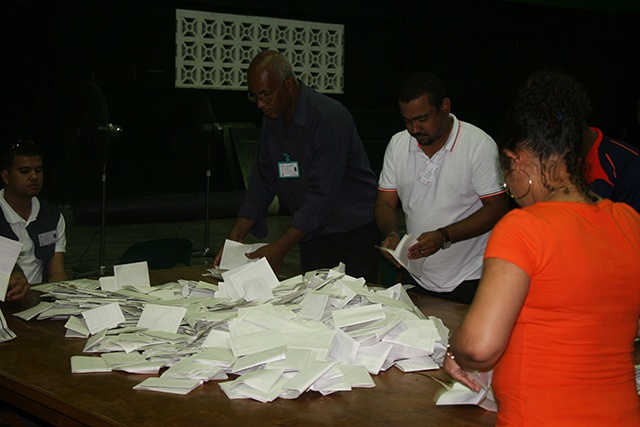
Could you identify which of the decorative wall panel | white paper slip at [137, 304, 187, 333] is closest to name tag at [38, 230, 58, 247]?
white paper slip at [137, 304, 187, 333]

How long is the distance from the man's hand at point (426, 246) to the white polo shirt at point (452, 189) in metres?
0.26

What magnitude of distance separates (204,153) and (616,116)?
8694 mm

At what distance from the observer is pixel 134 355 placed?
2.15 metres

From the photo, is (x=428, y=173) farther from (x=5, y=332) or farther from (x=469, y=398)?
(x=5, y=332)

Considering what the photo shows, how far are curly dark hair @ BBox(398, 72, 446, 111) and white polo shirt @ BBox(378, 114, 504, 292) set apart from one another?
0.59 ft

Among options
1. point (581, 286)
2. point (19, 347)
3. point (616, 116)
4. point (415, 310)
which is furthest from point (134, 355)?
point (616, 116)

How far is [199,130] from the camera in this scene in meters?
6.37

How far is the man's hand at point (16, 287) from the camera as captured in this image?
2744 millimetres

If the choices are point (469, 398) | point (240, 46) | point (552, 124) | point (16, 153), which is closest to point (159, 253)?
point (16, 153)

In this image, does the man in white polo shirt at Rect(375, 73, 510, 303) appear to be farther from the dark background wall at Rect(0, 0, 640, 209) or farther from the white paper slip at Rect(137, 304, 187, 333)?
the dark background wall at Rect(0, 0, 640, 209)

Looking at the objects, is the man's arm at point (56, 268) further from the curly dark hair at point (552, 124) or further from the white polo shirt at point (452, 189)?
the curly dark hair at point (552, 124)

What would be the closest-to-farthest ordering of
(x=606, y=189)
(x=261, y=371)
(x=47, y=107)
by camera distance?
(x=261, y=371), (x=606, y=189), (x=47, y=107)

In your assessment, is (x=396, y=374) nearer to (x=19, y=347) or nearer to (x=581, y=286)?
(x=581, y=286)

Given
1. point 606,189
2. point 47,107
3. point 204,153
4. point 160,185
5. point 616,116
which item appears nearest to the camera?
point 606,189
